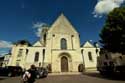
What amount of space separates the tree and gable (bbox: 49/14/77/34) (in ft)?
65.3

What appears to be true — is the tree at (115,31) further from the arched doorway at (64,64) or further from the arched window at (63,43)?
the arched window at (63,43)

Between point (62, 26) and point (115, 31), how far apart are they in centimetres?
2257

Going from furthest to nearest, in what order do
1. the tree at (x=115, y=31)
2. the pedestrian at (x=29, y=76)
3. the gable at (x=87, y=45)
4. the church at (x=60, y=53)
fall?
the gable at (x=87, y=45) < the church at (x=60, y=53) < the tree at (x=115, y=31) < the pedestrian at (x=29, y=76)

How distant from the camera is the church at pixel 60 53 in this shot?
37.5 meters

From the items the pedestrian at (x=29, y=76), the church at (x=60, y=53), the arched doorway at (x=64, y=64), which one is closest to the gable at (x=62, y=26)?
the church at (x=60, y=53)

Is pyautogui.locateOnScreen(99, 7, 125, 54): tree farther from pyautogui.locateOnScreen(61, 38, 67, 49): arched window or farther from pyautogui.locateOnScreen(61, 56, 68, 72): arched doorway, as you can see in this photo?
pyautogui.locateOnScreen(61, 38, 67, 49): arched window

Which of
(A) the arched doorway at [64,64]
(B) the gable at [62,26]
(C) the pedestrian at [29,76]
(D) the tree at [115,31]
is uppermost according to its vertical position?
(B) the gable at [62,26]

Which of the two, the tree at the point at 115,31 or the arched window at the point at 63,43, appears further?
the arched window at the point at 63,43

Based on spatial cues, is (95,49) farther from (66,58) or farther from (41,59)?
(41,59)

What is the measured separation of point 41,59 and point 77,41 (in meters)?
9.79

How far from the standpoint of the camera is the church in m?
37.5

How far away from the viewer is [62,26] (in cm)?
4159

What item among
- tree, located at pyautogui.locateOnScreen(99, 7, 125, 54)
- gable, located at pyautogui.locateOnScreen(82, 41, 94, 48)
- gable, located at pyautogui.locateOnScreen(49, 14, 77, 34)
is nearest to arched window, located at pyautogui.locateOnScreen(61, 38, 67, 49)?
gable, located at pyautogui.locateOnScreen(49, 14, 77, 34)

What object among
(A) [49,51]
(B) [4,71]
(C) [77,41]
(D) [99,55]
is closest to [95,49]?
(D) [99,55]
